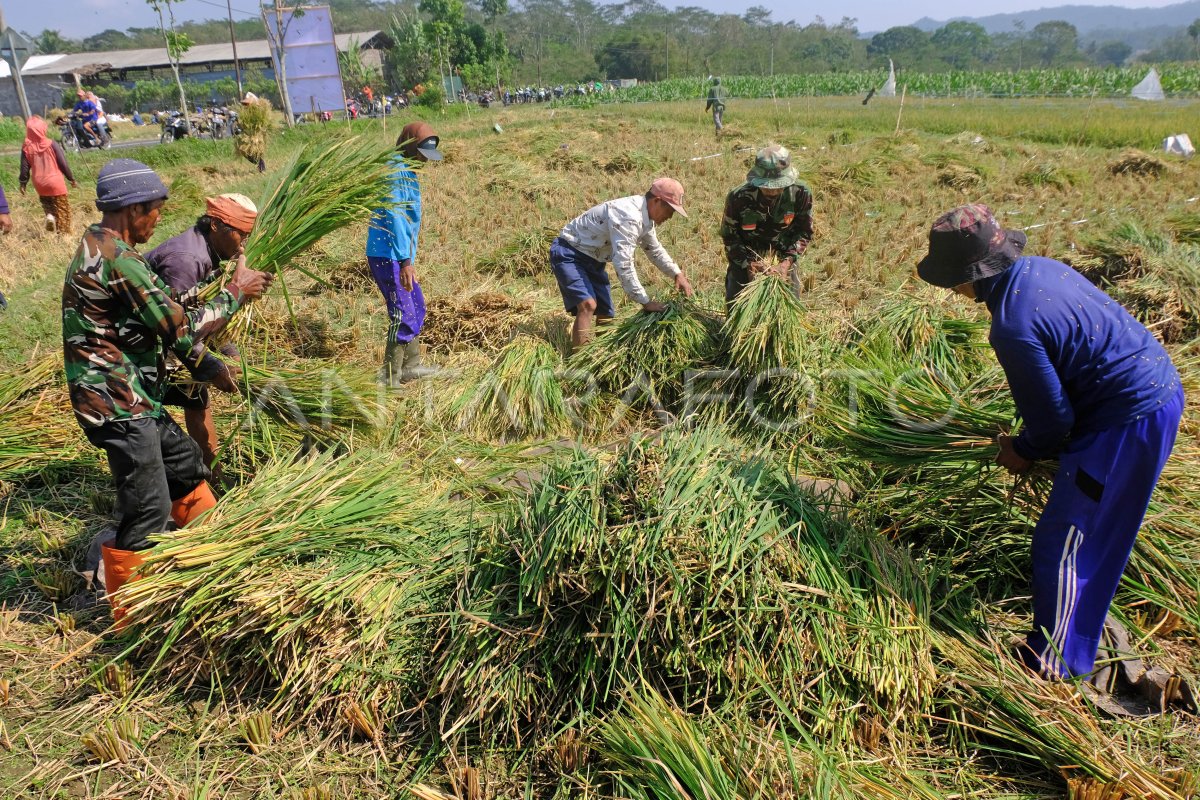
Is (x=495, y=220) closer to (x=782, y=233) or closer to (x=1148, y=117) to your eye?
(x=782, y=233)

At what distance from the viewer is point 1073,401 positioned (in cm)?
224

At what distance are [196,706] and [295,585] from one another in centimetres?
51

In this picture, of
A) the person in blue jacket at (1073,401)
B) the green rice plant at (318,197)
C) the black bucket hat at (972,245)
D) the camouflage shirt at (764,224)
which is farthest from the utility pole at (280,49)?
the person in blue jacket at (1073,401)

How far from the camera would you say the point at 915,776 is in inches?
79.0

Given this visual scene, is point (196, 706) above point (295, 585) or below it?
below

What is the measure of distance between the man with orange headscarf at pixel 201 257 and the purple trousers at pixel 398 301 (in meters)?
1.26

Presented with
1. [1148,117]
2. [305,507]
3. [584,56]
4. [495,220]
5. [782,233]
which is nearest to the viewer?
[305,507]

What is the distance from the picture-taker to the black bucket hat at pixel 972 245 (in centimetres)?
217

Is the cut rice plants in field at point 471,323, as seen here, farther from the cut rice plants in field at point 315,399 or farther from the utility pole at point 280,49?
the utility pole at point 280,49

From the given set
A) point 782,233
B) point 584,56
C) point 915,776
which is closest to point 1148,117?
point 782,233

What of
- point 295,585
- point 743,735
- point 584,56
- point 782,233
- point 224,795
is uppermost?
point 584,56

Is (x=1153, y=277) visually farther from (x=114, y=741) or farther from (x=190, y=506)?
(x=114, y=741)

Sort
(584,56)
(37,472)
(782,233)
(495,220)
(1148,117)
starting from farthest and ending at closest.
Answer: (584,56) → (1148,117) → (495,220) → (782,233) → (37,472)

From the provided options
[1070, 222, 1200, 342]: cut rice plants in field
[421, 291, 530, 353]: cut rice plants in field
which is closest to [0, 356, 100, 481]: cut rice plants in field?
[421, 291, 530, 353]: cut rice plants in field
